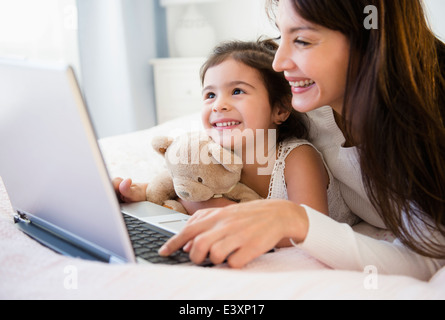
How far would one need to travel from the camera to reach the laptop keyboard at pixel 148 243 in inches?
25.3

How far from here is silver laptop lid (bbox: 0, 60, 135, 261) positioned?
1.75 feet

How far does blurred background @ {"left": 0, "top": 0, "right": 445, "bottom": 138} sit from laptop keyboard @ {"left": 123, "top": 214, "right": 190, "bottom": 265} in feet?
6.45

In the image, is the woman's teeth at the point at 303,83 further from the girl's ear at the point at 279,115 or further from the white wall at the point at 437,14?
the white wall at the point at 437,14

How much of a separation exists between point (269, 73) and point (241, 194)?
0.98 feet

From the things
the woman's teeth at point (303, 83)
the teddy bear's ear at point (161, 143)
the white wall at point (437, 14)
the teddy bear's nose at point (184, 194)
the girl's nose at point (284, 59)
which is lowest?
the teddy bear's nose at point (184, 194)

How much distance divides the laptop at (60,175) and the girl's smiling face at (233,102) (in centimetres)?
31

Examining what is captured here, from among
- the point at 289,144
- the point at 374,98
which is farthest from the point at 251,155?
the point at 374,98

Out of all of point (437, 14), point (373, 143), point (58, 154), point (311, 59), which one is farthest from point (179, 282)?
point (437, 14)

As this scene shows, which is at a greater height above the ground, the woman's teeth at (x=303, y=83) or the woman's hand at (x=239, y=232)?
the woman's teeth at (x=303, y=83)

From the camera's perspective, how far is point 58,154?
0.60 metres

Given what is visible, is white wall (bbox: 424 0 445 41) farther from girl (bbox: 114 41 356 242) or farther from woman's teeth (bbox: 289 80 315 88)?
woman's teeth (bbox: 289 80 315 88)

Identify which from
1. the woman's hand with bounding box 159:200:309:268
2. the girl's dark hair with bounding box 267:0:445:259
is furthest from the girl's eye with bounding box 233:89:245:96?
the woman's hand with bounding box 159:200:309:268

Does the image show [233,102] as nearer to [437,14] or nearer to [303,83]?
[303,83]

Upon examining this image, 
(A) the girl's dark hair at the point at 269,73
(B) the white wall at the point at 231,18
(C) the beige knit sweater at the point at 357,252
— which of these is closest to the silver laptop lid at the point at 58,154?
(C) the beige knit sweater at the point at 357,252
